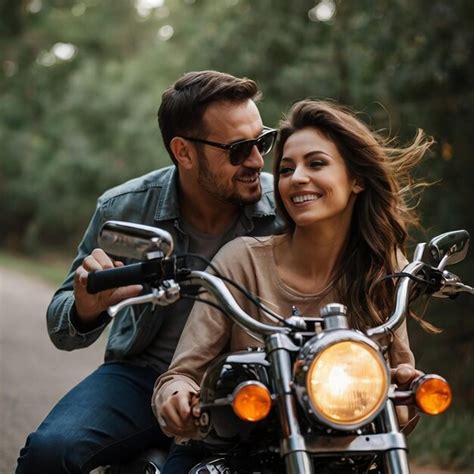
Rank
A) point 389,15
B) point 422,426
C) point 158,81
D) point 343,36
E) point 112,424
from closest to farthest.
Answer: point 112,424 < point 422,426 < point 389,15 < point 343,36 < point 158,81

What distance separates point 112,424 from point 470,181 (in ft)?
14.2

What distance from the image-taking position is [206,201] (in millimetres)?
3592

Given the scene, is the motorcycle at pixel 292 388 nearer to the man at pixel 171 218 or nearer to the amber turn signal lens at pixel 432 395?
the amber turn signal lens at pixel 432 395

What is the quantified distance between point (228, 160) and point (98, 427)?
1069 mm

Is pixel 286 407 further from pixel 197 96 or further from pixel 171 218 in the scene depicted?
pixel 197 96

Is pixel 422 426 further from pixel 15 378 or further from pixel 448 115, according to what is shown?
pixel 15 378

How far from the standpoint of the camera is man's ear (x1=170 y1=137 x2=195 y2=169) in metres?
3.62

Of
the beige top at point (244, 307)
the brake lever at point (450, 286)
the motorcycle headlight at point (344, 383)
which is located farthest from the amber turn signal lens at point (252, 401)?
the brake lever at point (450, 286)

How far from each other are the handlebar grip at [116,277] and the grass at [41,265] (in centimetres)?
1871

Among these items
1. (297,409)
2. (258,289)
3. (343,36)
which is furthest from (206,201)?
(343,36)

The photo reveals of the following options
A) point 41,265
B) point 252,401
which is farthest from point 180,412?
point 41,265

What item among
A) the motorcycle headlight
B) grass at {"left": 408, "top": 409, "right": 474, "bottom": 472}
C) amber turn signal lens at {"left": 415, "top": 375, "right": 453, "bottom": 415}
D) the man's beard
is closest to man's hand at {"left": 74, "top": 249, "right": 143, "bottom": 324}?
the motorcycle headlight

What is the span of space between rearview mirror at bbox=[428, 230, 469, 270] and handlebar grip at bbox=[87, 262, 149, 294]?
854mm

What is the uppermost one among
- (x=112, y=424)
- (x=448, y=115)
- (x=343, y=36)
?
(x=343, y=36)
